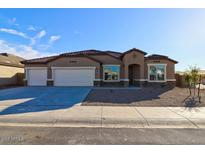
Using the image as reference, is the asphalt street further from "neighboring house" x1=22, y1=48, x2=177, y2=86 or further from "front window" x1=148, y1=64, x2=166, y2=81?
"front window" x1=148, y1=64, x2=166, y2=81

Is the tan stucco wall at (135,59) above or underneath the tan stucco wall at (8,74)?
above

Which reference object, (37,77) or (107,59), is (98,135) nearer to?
(107,59)

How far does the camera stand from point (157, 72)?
23.9 metres

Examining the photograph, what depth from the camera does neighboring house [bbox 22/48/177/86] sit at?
2325 cm

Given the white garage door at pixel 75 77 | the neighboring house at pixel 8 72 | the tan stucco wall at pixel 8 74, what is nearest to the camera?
the white garage door at pixel 75 77

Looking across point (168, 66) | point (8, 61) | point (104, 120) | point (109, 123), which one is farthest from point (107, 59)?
point (109, 123)

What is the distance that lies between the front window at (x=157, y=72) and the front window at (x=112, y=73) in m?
4.23

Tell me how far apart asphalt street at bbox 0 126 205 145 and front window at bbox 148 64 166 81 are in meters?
17.5

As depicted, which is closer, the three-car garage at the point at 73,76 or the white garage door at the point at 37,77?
the three-car garage at the point at 73,76

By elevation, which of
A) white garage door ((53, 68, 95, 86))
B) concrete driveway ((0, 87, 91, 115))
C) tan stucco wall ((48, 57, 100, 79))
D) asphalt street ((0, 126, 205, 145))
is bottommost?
asphalt street ((0, 126, 205, 145))

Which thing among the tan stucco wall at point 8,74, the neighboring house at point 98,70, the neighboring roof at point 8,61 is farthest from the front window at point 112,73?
the neighboring roof at point 8,61

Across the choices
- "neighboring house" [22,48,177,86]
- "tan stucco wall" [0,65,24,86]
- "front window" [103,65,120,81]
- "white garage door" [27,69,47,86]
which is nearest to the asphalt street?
"neighboring house" [22,48,177,86]

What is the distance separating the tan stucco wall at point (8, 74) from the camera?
25219 mm

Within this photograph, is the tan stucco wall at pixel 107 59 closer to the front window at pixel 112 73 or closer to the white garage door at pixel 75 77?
the front window at pixel 112 73
